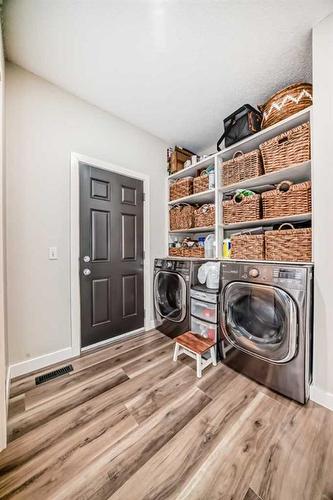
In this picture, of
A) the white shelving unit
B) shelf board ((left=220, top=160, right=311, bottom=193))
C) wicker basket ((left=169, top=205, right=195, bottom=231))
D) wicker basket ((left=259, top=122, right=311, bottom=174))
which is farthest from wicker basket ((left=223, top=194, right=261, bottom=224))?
wicker basket ((left=169, top=205, right=195, bottom=231))

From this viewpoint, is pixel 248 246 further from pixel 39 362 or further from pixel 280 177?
pixel 39 362

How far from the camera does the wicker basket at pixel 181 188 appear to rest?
8.02ft

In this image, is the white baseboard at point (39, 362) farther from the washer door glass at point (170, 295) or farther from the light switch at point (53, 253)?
the washer door glass at point (170, 295)

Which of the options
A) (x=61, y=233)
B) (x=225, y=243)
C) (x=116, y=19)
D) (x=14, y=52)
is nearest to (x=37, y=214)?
(x=61, y=233)

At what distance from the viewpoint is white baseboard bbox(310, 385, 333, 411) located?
1256mm

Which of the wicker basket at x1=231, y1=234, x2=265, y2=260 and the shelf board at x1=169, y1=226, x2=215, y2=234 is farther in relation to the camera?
the shelf board at x1=169, y1=226, x2=215, y2=234

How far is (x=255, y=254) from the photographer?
171 cm

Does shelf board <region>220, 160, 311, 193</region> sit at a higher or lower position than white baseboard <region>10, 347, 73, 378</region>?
higher

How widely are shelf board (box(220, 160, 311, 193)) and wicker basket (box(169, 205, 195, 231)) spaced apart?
1.72ft

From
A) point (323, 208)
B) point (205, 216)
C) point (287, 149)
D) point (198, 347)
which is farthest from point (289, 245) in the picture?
point (198, 347)

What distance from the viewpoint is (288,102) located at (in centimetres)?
151

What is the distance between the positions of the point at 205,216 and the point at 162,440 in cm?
195

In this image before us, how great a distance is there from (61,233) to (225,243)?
1.64m

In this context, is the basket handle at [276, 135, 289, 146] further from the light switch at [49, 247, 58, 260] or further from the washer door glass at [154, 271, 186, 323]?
the light switch at [49, 247, 58, 260]
